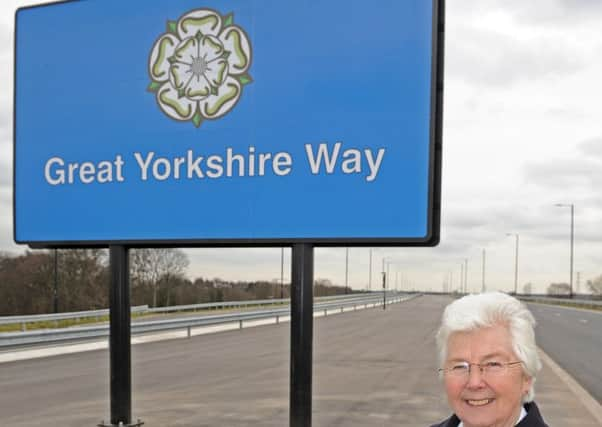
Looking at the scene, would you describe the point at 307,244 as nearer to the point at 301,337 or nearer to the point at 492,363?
the point at 301,337

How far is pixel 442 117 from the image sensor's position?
567cm

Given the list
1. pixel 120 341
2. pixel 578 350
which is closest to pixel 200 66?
pixel 120 341

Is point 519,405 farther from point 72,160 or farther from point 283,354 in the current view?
point 283,354

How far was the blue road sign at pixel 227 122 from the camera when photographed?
566cm

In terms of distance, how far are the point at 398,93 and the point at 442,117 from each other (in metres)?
0.43

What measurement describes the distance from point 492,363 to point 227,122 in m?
4.23

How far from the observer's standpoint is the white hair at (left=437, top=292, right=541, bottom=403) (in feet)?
8.57

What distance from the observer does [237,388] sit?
1157cm

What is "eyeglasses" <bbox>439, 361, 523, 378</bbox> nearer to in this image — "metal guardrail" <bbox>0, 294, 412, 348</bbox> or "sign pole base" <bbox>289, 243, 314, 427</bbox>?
"sign pole base" <bbox>289, 243, 314, 427</bbox>

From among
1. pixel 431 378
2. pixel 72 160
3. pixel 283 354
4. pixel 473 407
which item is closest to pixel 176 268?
pixel 283 354

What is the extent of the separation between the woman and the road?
6487 mm

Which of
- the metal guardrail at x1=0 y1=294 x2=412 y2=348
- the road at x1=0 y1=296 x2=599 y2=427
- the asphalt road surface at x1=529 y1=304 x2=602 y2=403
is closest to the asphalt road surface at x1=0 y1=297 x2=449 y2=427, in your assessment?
the road at x1=0 y1=296 x2=599 y2=427

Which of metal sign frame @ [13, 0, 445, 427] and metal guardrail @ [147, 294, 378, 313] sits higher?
metal sign frame @ [13, 0, 445, 427]

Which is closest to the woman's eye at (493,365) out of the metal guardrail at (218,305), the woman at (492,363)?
the woman at (492,363)
